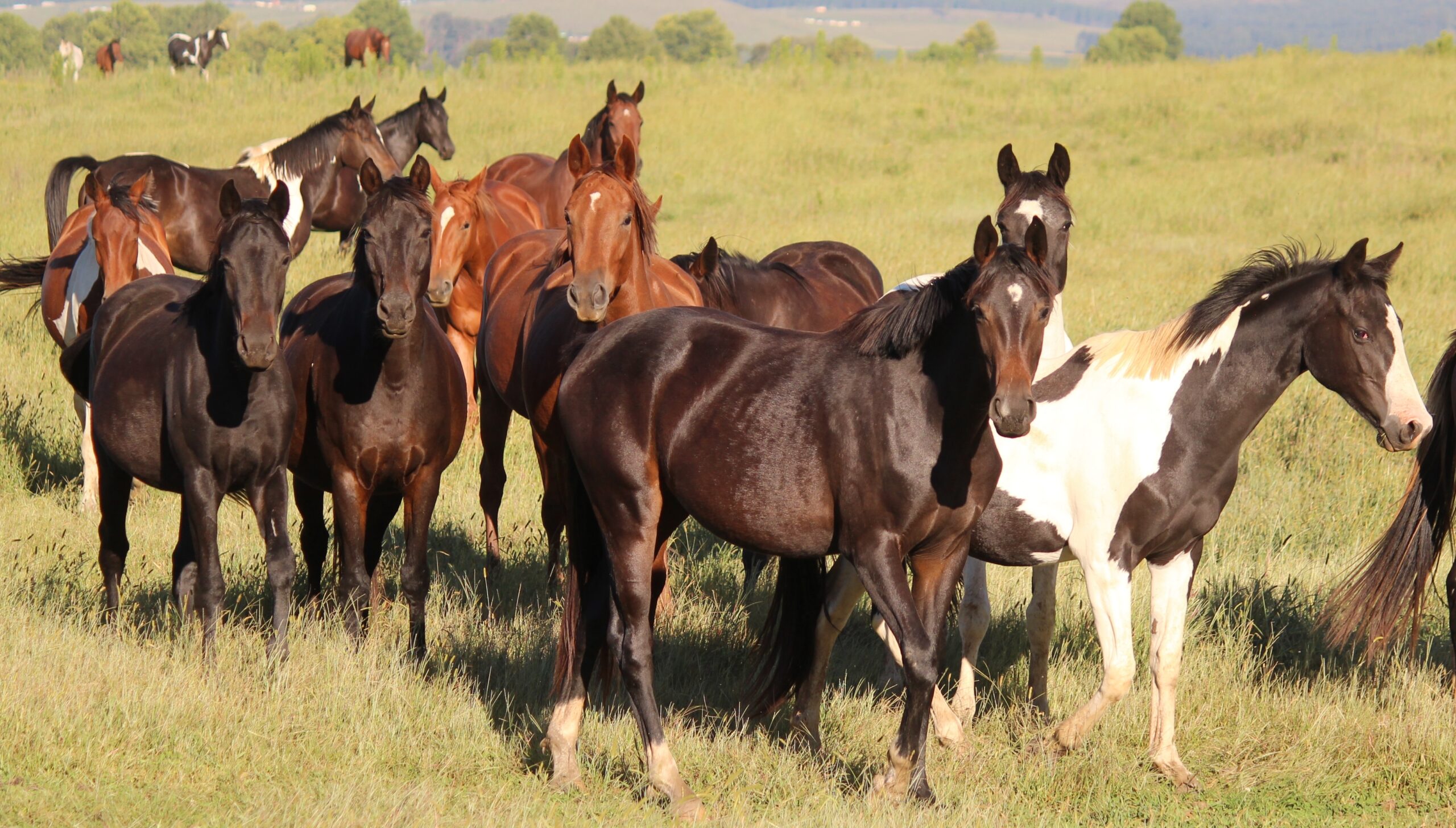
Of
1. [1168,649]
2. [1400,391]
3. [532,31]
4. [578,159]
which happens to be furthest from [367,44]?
[532,31]

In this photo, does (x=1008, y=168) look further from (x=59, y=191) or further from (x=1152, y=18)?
(x=1152, y=18)

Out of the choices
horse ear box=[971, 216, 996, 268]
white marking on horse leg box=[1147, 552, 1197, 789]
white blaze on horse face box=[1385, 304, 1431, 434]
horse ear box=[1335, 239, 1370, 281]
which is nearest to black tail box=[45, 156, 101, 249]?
horse ear box=[971, 216, 996, 268]

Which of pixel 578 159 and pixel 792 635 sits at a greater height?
pixel 578 159

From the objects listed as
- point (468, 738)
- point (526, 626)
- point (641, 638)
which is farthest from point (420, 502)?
point (641, 638)

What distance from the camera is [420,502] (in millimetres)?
5617

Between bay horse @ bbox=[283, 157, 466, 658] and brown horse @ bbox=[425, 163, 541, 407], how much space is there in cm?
48

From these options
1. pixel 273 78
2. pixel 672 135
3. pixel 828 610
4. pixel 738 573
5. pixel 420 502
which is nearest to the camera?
pixel 828 610

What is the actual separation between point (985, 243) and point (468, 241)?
469 cm

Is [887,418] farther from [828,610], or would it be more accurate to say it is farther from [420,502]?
[420,502]

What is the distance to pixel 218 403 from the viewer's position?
16.6ft

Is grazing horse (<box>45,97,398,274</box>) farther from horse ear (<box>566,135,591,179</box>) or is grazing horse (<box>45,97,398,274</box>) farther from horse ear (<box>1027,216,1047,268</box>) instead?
horse ear (<box>1027,216,1047,268</box>)

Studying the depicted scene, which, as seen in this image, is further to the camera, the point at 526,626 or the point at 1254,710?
the point at 526,626

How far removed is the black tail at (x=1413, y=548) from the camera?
5.29m

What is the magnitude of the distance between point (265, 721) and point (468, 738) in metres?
0.70
